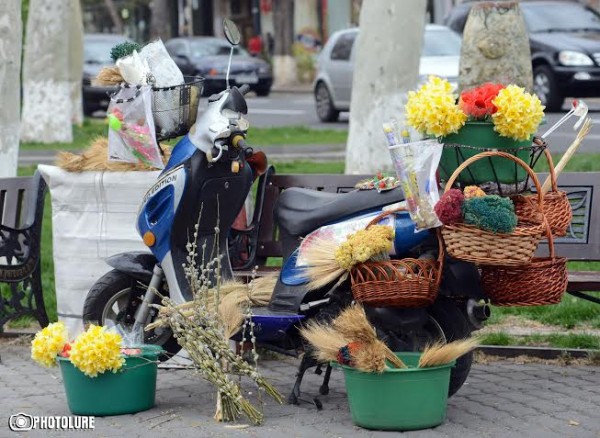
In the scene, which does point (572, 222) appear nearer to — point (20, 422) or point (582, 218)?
point (582, 218)

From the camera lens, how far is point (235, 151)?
633cm

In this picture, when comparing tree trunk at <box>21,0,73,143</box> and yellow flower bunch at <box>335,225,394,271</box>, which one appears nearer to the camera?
yellow flower bunch at <box>335,225,394,271</box>

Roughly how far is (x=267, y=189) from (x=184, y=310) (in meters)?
1.63

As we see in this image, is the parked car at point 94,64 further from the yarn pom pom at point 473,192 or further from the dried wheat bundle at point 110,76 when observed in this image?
the yarn pom pom at point 473,192

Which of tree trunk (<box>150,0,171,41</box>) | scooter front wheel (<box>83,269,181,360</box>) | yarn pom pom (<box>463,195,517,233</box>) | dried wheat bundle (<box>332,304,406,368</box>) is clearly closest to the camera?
yarn pom pom (<box>463,195,517,233</box>)

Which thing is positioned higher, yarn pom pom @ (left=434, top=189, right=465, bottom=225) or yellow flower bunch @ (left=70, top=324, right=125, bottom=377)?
yarn pom pom @ (left=434, top=189, right=465, bottom=225)

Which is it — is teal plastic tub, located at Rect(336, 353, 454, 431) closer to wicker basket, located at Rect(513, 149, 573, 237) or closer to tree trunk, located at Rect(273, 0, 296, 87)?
wicker basket, located at Rect(513, 149, 573, 237)

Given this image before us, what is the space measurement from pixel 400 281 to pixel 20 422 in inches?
73.2

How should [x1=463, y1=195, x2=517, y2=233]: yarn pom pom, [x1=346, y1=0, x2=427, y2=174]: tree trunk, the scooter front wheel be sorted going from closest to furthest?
[x1=463, y1=195, x2=517, y2=233]: yarn pom pom < the scooter front wheel < [x1=346, y1=0, x2=427, y2=174]: tree trunk

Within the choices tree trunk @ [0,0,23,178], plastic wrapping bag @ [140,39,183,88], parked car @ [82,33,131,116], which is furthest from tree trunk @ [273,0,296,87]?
plastic wrapping bag @ [140,39,183,88]

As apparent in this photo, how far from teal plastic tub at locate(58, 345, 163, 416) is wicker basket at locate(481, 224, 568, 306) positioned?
5.24 feet

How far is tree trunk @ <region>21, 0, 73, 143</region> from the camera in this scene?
19.0 meters

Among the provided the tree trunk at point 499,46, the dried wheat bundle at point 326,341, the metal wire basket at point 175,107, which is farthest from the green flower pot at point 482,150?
the tree trunk at point 499,46

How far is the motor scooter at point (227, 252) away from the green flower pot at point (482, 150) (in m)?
0.32
